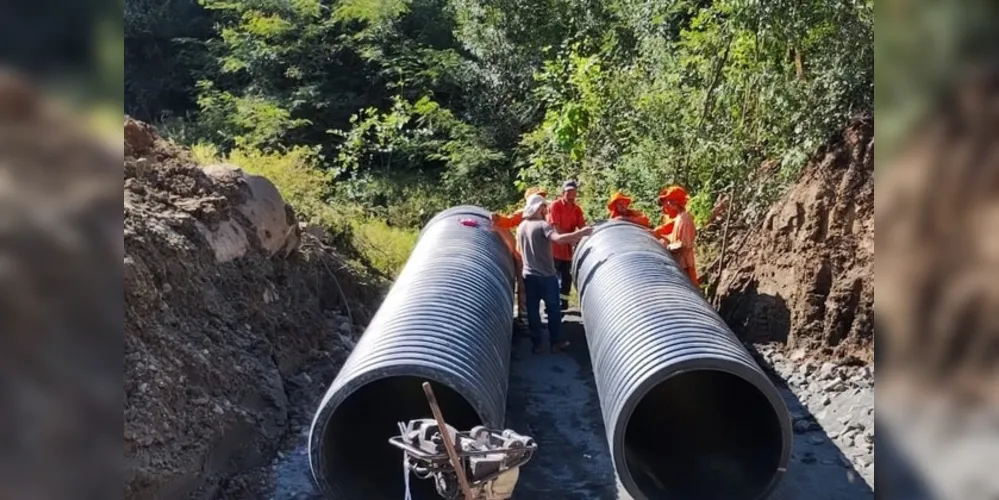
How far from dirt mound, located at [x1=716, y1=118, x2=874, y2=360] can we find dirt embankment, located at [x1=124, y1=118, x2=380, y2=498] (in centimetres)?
438

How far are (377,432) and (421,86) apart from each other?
14.5 metres

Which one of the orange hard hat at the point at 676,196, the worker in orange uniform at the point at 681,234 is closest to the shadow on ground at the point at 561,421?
the worker in orange uniform at the point at 681,234

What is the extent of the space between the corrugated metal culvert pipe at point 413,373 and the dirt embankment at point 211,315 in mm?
942

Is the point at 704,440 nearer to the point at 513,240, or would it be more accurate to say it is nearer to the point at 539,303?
the point at 539,303

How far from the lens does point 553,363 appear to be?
9.27 metres

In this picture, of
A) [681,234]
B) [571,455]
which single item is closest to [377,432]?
[571,455]

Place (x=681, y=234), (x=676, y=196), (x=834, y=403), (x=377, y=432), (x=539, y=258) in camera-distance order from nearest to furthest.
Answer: (x=377, y=432), (x=834, y=403), (x=539, y=258), (x=681, y=234), (x=676, y=196)

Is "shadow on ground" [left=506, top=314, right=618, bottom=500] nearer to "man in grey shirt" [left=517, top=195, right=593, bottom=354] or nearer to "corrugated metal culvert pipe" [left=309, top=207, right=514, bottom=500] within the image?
"man in grey shirt" [left=517, top=195, right=593, bottom=354]

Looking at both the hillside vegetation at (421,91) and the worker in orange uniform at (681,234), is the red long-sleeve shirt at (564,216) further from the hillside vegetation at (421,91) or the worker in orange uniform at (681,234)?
the hillside vegetation at (421,91)

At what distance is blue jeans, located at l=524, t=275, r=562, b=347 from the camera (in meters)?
8.87

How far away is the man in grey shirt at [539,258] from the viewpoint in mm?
8727

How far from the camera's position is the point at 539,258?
8.77 m

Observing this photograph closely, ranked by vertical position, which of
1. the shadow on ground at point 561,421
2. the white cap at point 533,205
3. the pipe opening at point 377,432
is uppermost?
the white cap at point 533,205
